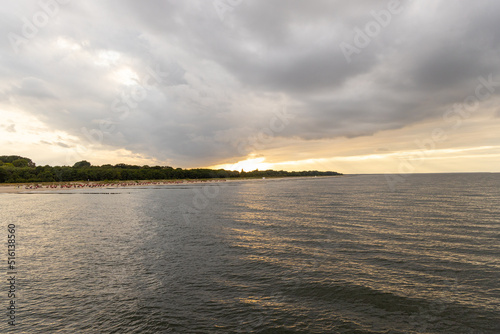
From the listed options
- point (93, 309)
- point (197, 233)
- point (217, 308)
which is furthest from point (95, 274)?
point (197, 233)

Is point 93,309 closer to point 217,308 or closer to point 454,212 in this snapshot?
point 217,308

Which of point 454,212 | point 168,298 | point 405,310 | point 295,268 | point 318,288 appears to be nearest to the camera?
point 405,310

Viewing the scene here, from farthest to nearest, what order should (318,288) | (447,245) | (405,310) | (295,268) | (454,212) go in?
(454,212) < (447,245) < (295,268) < (318,288) < (405,310)

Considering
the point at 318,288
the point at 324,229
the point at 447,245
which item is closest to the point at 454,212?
the point at 447,245

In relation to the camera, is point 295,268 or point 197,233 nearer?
point 295,268

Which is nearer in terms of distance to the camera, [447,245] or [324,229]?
[447,245]

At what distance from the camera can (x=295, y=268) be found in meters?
21.8

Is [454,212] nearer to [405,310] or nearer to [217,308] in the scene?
[405,310]

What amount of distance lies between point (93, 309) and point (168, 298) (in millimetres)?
4391

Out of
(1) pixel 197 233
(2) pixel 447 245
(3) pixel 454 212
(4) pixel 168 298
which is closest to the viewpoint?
(4) pixel 168 298

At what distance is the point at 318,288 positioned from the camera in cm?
1794

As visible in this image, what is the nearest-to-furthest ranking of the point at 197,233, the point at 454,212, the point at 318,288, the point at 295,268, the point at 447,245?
1. the point at 318,288
2. the point at 295,268
3. the point at 447,245
4. the point at 197,233
5. the point at 454,212

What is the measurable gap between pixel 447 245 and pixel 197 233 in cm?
3099

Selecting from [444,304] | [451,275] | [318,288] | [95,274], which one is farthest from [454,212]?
[95,274]
